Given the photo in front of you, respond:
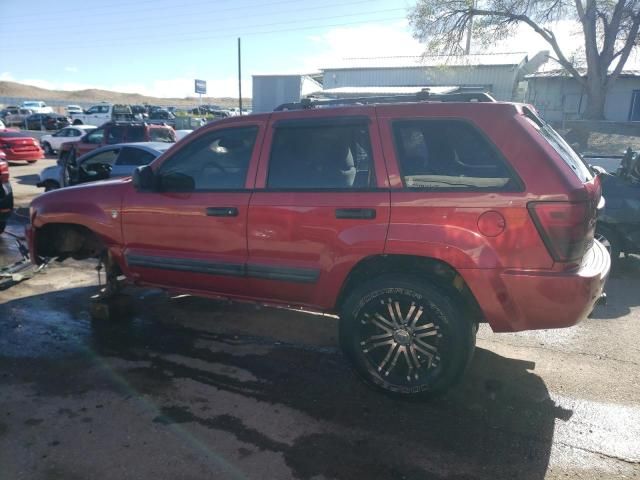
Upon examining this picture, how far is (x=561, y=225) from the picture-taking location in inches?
112

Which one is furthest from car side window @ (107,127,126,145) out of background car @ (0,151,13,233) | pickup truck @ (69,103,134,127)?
pickup truck @ (69,103,134,127)

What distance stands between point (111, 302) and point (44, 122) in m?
35.7

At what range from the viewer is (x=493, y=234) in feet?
9.79

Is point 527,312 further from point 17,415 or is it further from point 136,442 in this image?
point 17,415

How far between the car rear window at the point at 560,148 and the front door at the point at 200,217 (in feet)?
6.52

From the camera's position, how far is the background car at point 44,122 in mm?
34312

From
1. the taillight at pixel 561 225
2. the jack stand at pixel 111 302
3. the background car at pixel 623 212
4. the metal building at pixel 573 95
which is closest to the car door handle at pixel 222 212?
the jack stand at pixel 111 302

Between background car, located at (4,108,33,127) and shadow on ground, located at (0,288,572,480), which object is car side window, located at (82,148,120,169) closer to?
shadow on ground, located at (0,288,572,480)

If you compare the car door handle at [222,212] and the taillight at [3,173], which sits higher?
the car door handle at [222,212]

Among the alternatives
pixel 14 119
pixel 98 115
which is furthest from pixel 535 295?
pixel 14 119

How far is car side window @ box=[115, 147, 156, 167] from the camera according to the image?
28.2 feet

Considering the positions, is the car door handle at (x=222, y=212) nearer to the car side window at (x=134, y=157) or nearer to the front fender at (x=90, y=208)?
the front fender at (x=90, y=208)

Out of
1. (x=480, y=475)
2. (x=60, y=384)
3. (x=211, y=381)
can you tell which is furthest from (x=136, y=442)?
(x=480, y=475)

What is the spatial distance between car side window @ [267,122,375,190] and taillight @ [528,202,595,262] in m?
1.15
